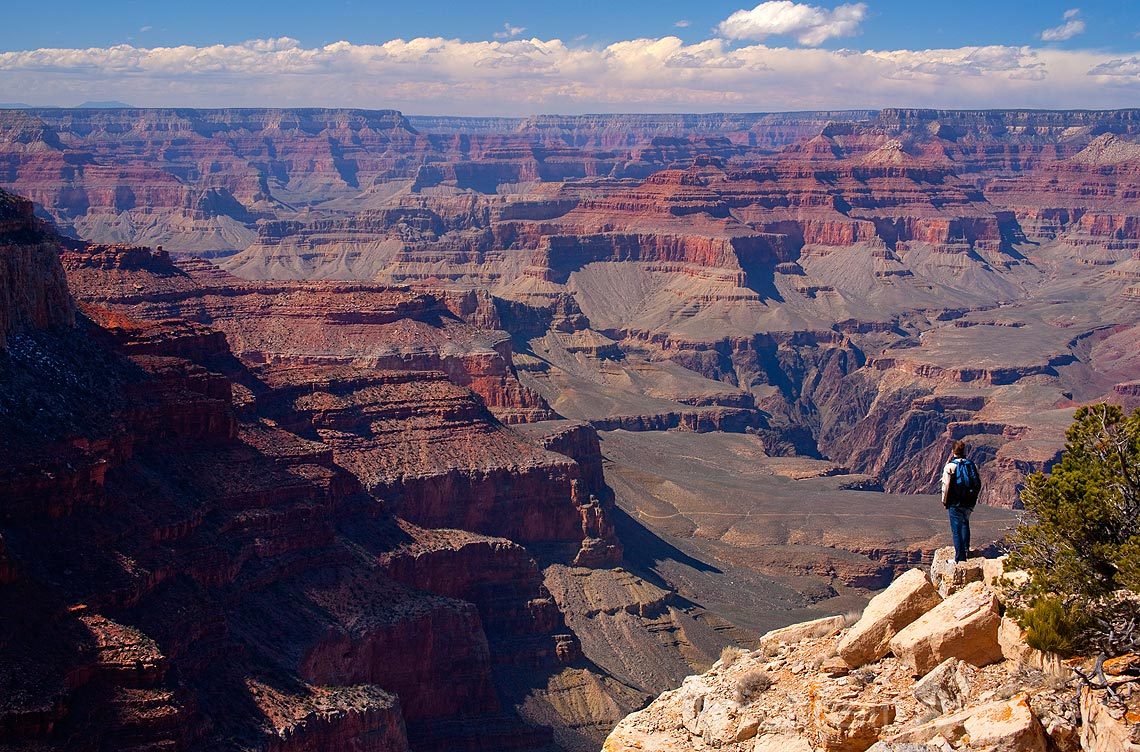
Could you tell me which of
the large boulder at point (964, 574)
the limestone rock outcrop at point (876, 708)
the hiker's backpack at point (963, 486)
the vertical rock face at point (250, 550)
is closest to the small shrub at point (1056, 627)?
the limestone rock outcrop at point (876, 708)

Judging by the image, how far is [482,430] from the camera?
74.5 meters

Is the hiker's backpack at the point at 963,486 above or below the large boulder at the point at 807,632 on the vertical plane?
above

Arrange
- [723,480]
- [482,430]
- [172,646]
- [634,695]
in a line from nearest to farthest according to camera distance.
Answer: [172,646] < [634,695] < [482,430] < [723,480]

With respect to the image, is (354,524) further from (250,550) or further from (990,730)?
(990,730)

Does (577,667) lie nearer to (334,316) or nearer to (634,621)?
(634,621)

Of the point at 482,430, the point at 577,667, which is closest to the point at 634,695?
the point at 577,667

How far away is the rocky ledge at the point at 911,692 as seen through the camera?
1566 cm

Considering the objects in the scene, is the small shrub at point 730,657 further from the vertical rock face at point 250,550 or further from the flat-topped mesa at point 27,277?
the flat-topped mesa at point 27,277

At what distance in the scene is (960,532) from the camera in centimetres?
2308

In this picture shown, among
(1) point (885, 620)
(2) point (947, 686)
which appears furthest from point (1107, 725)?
(1) point (885, 620)

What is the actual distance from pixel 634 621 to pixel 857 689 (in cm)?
5174

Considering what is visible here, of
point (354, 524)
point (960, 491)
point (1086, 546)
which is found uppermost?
point (1086, 546)

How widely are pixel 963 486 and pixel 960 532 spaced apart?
0.81 meters

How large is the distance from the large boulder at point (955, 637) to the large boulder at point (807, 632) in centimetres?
326
